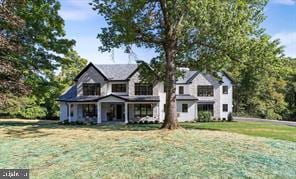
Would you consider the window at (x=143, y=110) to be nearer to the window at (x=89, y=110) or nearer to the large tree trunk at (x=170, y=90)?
the window at (x=89, y=110)

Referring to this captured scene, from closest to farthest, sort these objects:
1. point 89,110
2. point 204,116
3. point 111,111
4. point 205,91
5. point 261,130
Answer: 1. point 261,130
2. point 89,110
3. point 111,111
4. point 204,116
5. point 205,91

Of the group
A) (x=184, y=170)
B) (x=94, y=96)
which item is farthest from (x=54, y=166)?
(x=94, y=96)

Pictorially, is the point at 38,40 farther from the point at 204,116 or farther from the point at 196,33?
the point at 204,116

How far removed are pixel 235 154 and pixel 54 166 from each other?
741cm

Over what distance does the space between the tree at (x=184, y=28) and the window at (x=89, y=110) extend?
19888 mm

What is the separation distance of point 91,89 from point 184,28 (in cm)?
2335

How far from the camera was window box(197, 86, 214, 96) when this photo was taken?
5277cm

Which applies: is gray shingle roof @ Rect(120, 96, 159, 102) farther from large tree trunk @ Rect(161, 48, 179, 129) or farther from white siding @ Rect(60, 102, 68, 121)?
large tree trunk @ Rect(161, 48, 179, 129)

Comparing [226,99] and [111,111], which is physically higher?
[226,99]

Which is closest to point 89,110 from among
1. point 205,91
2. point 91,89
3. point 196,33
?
point 91,89

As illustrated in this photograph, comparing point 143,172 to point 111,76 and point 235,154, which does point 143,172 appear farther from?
point 111,76

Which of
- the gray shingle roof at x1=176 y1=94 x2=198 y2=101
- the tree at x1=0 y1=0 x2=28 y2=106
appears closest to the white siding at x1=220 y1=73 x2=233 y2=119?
the gray shingle roof at x1=176 y1=94 x2=198 y2=101

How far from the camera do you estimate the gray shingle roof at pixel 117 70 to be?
156ft

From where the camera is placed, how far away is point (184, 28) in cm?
2625
